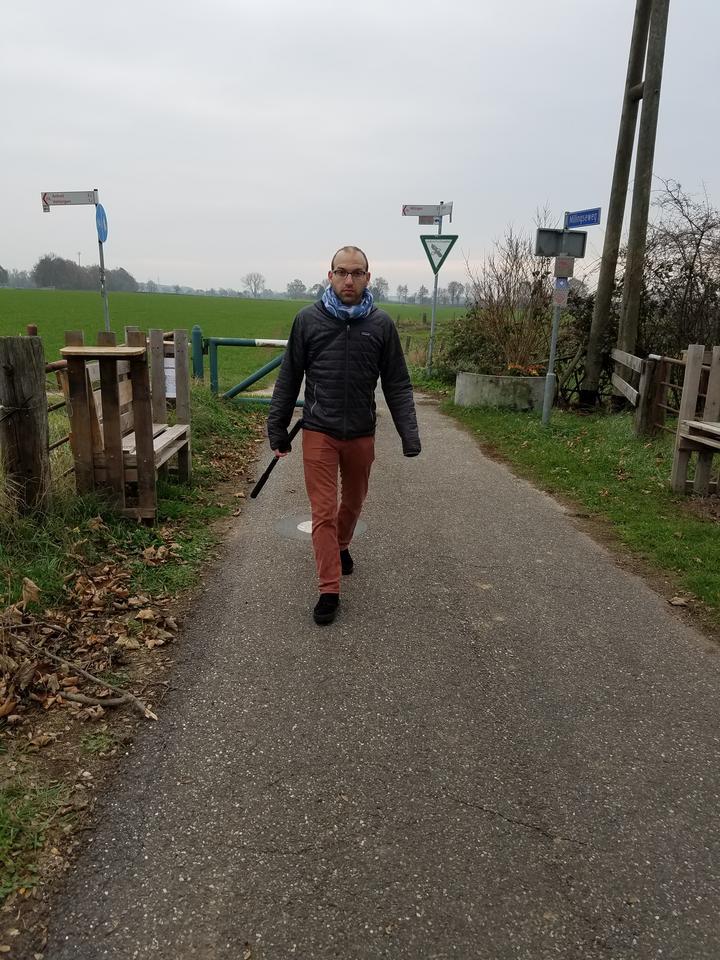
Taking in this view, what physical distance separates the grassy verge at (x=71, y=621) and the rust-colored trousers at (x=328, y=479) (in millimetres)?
941

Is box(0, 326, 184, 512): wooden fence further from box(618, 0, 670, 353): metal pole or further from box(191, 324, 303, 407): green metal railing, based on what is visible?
box(618, 0, 670, 353): metal pole

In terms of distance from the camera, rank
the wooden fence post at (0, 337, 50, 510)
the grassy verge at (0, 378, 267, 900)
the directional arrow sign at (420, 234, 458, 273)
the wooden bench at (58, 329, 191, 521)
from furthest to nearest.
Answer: the directional arrow sign at (420, 234, 458, 273)
the wooden bench at (58, 329, 191, 521)
the wooden fence post at (0, 337, 50, 510)
the grassy verge at (0, 378, 267, 900)

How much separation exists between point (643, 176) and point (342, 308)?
8.81m

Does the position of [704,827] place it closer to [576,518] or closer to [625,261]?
[576,518]

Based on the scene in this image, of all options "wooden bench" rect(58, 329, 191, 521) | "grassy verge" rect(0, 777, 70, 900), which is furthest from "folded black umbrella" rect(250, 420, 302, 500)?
"grassy verge" rect(0, 777, 70, 900)

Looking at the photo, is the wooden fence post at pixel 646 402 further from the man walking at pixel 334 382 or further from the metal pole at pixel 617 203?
the man walking at pixel 334 382

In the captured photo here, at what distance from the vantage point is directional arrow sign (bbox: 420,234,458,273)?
15555 millimetres

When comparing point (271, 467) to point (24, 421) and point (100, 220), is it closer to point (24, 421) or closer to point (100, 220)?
point (24, 421)

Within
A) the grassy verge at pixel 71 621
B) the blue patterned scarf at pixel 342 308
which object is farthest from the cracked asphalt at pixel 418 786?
the blue patterned scarf at pixel 342 308

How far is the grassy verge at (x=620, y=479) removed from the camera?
5.14 meters

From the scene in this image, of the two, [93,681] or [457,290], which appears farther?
[457,290]

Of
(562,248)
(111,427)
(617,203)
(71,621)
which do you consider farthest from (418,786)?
(617,203)

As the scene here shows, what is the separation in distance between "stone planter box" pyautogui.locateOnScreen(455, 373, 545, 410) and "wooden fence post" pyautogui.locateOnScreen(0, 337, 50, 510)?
877 cm

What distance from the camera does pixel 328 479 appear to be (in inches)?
164
